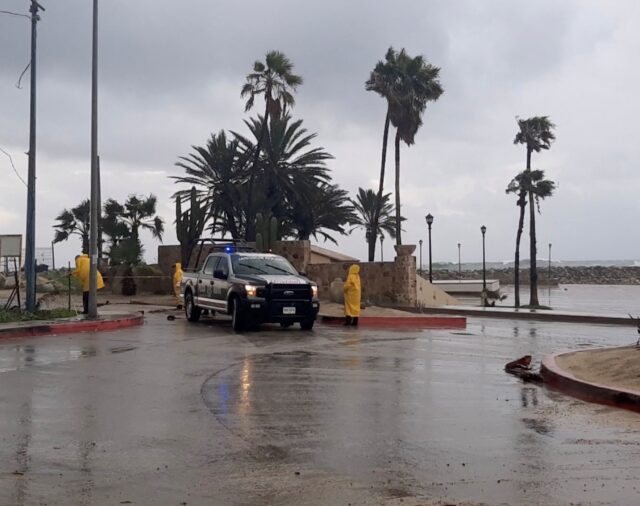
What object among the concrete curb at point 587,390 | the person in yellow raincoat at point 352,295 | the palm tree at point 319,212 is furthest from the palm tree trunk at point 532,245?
the concrete curb at point 587,390

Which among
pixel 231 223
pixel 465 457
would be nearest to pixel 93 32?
pixel 465 457

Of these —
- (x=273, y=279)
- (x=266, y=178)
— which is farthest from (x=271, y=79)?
(x=273, y=279)

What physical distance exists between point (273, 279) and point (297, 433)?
35.9ft

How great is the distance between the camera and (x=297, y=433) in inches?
286

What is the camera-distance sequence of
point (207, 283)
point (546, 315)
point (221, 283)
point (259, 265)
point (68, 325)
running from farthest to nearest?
1. point (546, 315)
2. point (207, 283)
3. point (259, 265)
4. point (221, 283)
5. point (68, 325)

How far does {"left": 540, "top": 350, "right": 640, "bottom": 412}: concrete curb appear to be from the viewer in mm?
8586

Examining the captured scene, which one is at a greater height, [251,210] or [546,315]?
[251,210]

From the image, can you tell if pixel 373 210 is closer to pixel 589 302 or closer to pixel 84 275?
pixel 589 302

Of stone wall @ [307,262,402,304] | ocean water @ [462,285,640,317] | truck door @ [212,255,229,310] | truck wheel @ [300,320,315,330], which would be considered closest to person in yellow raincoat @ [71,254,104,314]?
truck door @ [212,255,229,310]

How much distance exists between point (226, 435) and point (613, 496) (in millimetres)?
3379

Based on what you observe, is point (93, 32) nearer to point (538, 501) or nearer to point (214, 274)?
point (214, 274)

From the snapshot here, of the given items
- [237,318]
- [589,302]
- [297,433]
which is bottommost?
[589,302]

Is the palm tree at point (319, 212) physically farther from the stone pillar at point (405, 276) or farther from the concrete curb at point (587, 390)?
the concrete curb at point (587, 390)

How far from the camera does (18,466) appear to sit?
6.02 m
